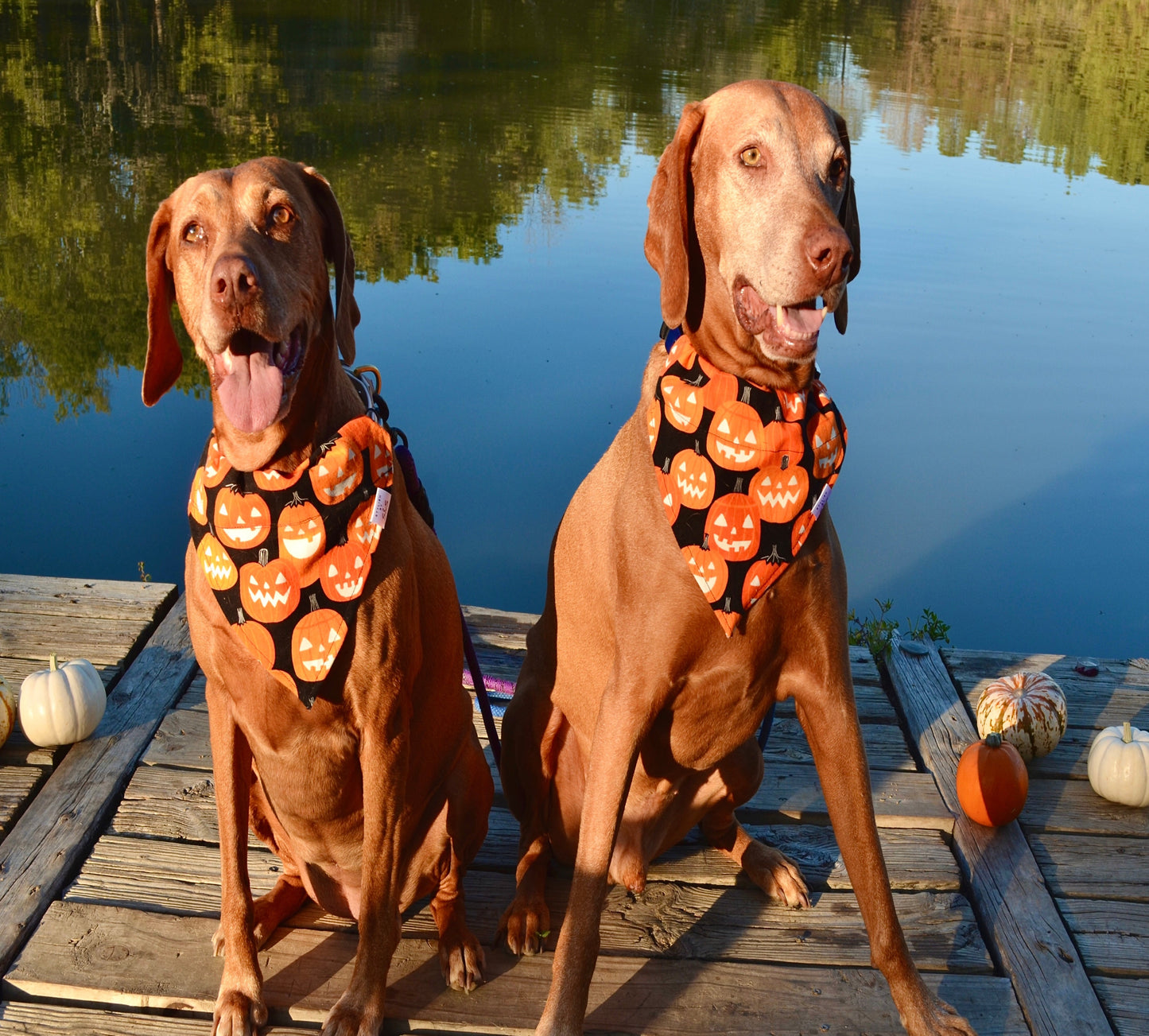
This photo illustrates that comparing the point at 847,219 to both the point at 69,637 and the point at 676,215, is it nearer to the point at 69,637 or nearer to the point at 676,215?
the point at 676,215

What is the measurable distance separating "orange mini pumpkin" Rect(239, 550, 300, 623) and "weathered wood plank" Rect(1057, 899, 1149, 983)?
7.32 ft

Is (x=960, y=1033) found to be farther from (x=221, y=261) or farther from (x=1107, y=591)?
(x=1107, y=591)

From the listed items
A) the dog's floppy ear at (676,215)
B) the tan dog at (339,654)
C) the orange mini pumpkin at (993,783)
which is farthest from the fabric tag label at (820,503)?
the orange mini pumpkin at (993,783)

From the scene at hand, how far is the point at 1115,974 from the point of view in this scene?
2826 millimetres

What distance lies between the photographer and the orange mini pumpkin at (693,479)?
7.97 feet

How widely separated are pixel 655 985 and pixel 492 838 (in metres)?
0.75

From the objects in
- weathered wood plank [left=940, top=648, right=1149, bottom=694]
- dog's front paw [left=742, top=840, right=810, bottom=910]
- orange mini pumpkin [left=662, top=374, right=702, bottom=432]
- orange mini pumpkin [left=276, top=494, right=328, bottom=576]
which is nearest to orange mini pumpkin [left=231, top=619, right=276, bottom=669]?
orange mini pumpkin [left=276, top=494, right=328, bottom=576]

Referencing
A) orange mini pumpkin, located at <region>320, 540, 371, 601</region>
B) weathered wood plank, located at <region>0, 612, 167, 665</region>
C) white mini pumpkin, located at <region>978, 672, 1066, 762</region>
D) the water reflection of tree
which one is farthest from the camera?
the water reflection of tree

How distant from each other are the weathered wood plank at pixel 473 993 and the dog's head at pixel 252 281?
1342 millimetres

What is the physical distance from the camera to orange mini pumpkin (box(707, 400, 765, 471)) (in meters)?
2.44

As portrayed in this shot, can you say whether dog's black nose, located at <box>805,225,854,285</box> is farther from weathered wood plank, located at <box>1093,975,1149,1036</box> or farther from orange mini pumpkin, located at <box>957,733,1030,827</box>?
weathered wood plank, located at <box>1093,975,1149,1036</box>

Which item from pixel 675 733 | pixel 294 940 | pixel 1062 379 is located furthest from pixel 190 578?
pixel 1062 379

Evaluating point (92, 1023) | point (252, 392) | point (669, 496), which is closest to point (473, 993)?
point (92, 1023)

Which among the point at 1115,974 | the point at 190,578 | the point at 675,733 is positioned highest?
the point at 190,578
